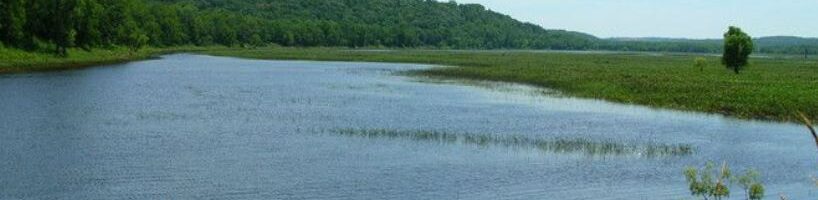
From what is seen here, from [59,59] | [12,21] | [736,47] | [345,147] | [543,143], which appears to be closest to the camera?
[345,147]

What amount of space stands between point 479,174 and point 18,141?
20.4 m

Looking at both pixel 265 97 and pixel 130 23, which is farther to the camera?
pixel 130 23

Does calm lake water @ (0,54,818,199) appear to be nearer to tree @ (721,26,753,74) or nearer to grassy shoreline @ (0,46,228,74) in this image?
grassy shoreline @ (0,46,228,74)

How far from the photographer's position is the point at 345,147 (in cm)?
3962

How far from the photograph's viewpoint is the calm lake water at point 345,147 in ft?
99.8

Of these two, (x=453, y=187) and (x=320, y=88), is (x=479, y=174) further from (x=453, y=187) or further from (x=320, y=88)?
(x=320, y=88)

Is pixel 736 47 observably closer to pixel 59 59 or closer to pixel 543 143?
pixel 543 143

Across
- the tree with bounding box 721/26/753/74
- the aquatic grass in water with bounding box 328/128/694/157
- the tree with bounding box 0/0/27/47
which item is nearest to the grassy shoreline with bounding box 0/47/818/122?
the tree with bounding box 0/0/27/47

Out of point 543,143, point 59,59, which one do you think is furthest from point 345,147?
point 59,59

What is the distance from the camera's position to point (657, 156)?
39625 millimetres

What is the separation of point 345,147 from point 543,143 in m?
9.78

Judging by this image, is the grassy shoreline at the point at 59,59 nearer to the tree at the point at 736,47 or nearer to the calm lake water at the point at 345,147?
the calm lake water at the point at 345,147

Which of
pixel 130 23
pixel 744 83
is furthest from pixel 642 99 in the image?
pixel 130 23

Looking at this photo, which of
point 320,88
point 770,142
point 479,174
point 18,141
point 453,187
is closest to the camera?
point 453,187
